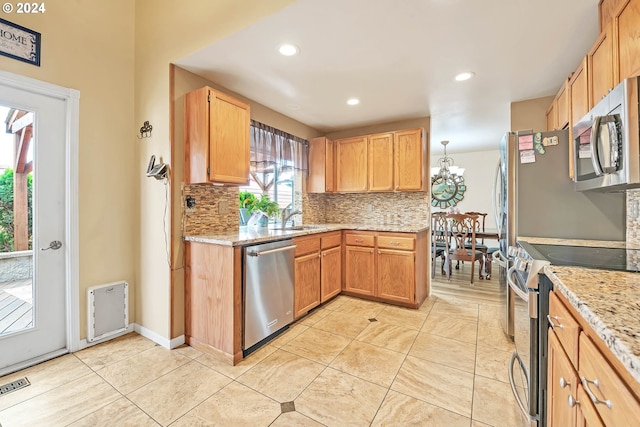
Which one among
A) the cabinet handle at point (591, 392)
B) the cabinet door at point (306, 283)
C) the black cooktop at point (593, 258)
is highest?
the black cooktop at point (593, 258)

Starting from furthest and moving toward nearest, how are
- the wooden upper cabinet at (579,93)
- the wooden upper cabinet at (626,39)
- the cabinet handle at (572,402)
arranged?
the wooden upper cabinet at (579,93), the wooden upper cabinet at (626,39), the cabinet handle at (572,402)

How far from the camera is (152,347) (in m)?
2.32

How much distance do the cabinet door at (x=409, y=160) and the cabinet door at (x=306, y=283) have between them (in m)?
1.50

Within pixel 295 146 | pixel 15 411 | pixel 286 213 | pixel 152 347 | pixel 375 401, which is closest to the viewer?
pixel 15 411

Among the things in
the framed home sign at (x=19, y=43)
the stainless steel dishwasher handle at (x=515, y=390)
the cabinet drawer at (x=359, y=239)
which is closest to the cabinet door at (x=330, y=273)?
the cabinet drawer at (x=359, y=239)

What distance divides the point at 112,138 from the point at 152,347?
184 cm

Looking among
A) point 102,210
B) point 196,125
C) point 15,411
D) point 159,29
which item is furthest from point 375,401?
point 159,29

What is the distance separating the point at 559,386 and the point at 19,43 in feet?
11.9

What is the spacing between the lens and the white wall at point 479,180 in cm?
627

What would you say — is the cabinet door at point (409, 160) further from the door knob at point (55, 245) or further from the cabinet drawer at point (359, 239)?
the door knob at point (55, 245)

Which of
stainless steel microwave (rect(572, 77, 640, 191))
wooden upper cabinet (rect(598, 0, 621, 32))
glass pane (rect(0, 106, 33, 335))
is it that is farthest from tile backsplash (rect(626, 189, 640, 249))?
glass pane (rect(0, 106, 33, 335))

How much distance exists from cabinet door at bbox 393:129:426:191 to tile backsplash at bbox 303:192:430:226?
306 mm

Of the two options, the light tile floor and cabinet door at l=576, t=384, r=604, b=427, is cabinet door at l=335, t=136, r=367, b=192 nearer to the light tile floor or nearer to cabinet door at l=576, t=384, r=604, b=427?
the light tile floor

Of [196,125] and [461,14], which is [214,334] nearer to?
[196,125]
